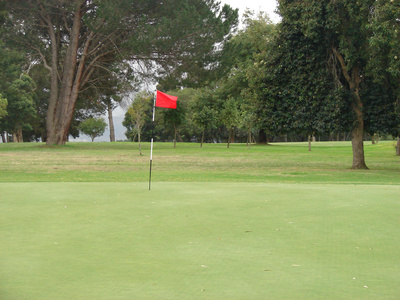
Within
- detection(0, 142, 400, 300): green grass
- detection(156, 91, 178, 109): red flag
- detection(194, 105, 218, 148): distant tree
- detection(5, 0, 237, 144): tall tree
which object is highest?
detection(5, 0, 237, 144): tall tree

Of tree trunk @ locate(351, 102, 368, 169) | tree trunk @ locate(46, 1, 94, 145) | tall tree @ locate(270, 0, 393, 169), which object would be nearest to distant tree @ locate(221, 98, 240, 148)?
tree trunk @ locate(46, 1, 94, 145)

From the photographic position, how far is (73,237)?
6316 millimetres

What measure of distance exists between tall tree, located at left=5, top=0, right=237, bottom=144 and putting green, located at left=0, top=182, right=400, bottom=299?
1169 inches

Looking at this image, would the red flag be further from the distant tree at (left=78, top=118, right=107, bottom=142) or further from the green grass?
the distant tree at (left=78, top=118, right=107, bottom=142)

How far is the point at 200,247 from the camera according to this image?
5781mm

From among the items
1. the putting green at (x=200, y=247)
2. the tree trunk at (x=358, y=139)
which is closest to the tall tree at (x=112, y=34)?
the tree trunk at (x=358, y=139)

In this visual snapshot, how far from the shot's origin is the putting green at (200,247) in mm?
4254

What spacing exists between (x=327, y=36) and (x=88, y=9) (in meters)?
27.4

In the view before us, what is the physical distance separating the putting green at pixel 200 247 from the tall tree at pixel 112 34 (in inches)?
1169

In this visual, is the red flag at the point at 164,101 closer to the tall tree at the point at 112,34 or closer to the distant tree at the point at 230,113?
the tall tree at the point at 112,34

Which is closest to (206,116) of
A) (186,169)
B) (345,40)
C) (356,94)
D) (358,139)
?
(186,169)

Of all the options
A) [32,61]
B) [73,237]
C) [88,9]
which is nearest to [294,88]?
[73,237]

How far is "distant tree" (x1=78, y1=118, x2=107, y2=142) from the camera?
96.9m

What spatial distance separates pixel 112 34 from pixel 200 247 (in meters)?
37.5
